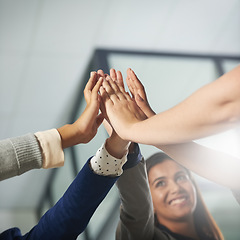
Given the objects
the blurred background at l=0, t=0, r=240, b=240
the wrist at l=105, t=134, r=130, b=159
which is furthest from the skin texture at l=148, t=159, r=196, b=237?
the wrist at l=105, t=134, r=130, b=159

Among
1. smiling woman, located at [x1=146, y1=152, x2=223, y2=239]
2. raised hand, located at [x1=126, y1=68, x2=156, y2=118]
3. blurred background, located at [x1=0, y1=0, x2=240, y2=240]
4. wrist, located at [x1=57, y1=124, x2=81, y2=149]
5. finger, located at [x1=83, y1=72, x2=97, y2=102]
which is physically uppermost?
blurred background, located at [x1=0, y1=0, x2=240, y2=240]

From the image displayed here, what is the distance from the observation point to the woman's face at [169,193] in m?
1.92

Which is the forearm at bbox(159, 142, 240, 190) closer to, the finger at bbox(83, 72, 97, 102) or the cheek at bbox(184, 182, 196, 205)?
the finger at bbox(83, 72, 97, 102)

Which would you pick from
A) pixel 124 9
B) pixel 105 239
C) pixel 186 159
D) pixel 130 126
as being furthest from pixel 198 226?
pixel 124 9

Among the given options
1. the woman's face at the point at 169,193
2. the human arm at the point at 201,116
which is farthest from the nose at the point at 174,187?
the human arm at the point at 201,116

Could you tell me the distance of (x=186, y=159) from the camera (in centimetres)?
93

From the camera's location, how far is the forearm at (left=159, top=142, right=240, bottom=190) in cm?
93

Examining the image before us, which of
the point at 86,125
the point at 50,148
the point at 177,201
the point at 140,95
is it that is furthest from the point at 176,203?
the point at 50,148

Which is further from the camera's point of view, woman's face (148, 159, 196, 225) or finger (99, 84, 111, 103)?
woman's face (148, 159, 196, 225)

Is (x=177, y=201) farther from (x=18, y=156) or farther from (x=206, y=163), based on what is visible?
(x=18, y=156)

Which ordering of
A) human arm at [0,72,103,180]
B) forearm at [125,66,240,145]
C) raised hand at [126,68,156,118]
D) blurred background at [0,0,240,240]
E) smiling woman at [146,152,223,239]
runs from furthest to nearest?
blurred background at [0,0,240,240]
smiling woman at [146,152,223,239]
raised hand at [126,68,156,118]
human arm at [0,72,103,180]
forearm at [125,66,240,145]

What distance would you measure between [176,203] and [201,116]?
1.35 meters

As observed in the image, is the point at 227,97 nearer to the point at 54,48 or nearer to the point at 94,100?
the point at 94,100

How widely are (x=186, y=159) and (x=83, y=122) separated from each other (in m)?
0.28
